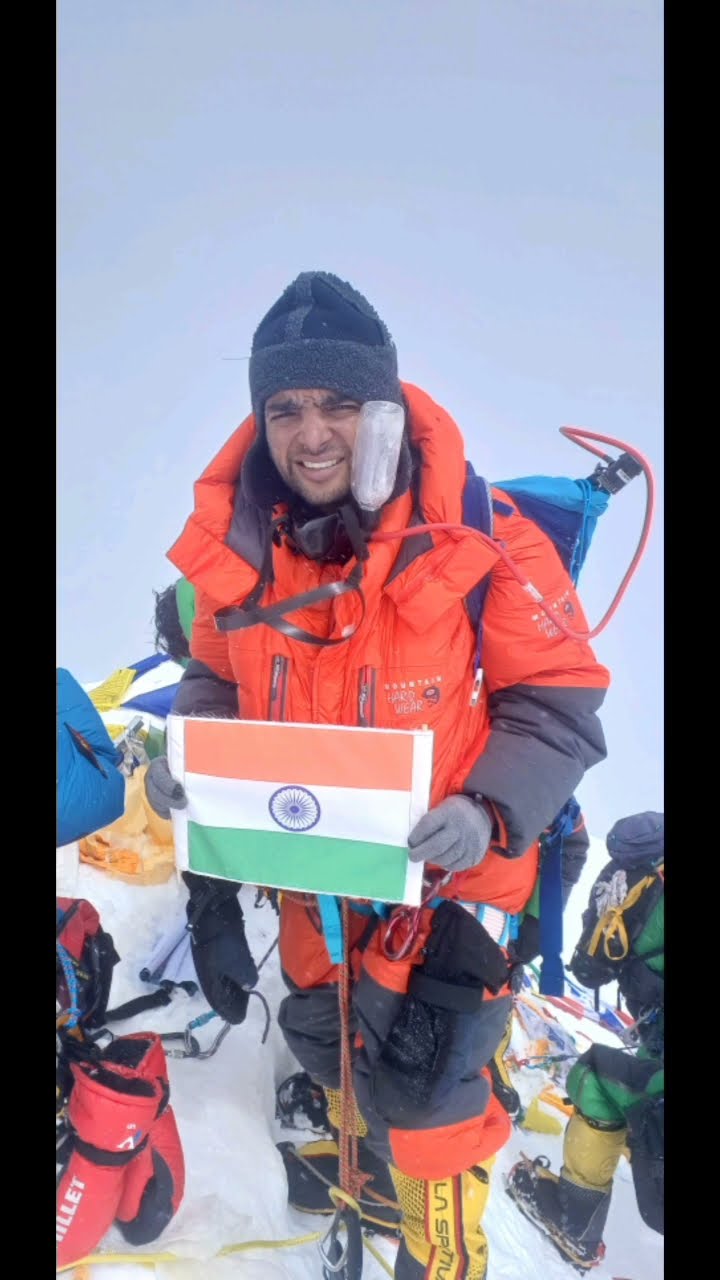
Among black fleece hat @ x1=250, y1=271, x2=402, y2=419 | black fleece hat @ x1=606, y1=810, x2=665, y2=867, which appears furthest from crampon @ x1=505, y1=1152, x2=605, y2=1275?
black fleece hat @ x1=250, y1=271, x2=402, y2=419

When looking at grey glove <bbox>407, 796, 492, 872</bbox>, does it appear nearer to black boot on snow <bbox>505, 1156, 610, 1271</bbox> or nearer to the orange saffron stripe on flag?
the orange saffron stripe on flag

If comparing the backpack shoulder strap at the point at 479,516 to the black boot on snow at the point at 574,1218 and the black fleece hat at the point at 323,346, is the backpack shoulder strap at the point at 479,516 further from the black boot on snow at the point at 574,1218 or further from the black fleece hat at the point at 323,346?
the black boot on snow at the point at 574,1218

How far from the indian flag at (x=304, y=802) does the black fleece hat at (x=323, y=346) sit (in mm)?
845

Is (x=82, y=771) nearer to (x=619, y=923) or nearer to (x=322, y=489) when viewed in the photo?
(x=322, y=489)

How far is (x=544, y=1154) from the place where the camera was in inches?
110

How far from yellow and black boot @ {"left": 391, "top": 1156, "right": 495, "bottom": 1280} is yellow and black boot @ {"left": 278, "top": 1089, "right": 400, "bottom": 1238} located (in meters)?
0.38

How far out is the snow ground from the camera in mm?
1864

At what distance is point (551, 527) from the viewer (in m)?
1.76

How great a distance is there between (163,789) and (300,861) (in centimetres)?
40

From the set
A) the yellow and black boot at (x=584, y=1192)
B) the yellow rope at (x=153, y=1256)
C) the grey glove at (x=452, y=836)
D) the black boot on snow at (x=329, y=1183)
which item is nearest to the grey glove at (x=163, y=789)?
the grey glove at (x=452, y=836)

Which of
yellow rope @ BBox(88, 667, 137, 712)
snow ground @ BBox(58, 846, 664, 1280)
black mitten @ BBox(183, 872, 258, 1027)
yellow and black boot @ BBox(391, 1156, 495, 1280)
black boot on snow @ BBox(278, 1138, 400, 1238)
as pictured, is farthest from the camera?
yellow rope @ BBox(88, 667, 137, 712)

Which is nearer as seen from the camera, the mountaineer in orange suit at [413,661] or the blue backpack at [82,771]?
the mountaineer in orange suit at [413,661]

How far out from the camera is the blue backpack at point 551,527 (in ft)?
5.35

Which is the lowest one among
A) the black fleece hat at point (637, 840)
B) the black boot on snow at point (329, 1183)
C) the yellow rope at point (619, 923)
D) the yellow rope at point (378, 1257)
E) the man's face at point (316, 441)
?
the yellow rope at point (378, 1257)
